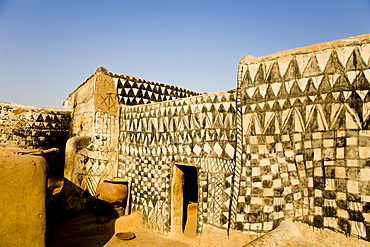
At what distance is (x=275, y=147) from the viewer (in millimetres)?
4543

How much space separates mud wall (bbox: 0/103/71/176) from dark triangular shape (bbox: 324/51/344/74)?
9.63 m

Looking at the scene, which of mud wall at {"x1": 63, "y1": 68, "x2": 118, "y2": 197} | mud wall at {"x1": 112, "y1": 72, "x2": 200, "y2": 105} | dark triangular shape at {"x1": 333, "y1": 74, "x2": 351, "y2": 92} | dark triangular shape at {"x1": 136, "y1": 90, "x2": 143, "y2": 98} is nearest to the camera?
dark triangular shape at {"x1": 333, "y1": 74, "x2": 351, "y2": 92}

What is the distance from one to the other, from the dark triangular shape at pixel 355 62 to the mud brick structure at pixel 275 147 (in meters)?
0.01

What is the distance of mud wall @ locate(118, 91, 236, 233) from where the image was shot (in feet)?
17.9

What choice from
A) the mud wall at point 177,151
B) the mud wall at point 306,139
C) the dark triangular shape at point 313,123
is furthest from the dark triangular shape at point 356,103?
the mud wall at point 177,151

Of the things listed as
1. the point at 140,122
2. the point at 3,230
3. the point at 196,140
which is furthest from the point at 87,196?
the point at 3,230

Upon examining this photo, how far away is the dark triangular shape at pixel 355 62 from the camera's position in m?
3.78

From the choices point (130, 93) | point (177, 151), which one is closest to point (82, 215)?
point (177, 151)

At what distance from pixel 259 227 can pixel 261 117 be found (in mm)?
1945

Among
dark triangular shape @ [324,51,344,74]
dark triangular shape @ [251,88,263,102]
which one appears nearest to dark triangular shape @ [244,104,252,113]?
dark triangular shape @ [251,88,263,102]

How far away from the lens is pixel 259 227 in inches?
177

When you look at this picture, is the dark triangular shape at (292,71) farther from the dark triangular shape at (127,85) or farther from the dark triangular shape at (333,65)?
the dark triangular shape at (127,85)

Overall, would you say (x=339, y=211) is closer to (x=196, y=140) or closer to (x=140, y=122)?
(x=196, y=140)

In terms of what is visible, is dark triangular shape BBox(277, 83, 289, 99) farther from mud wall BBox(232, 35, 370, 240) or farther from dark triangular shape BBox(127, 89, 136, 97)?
dark triangular shape BBox(127, 89, 136, 97)
